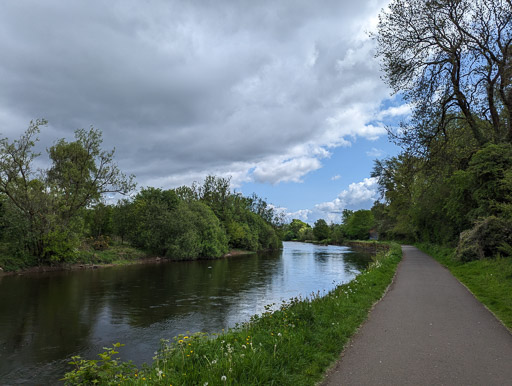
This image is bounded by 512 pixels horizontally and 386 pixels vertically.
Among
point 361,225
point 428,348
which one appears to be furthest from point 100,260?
point 361,225

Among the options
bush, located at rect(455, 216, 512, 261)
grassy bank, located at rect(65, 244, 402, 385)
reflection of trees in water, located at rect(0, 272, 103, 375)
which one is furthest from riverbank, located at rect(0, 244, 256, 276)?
bush, located at rect(455, 216, 512, 261)

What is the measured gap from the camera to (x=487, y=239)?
1798 centimetres

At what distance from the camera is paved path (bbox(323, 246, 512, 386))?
4.92 metres

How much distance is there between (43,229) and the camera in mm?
31266

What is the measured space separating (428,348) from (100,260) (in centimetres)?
3653

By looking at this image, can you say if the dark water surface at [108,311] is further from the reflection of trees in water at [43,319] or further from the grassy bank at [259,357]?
the grassy bank at [259,357]

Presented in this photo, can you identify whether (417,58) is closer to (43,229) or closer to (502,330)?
(502,330)

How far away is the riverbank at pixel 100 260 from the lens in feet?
97.5

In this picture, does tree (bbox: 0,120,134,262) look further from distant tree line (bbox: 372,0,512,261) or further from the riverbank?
distant tree line (bbox: 372,0,512,261)

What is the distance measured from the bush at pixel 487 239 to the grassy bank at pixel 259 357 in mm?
12983

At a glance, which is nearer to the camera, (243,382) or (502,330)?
(243,382)

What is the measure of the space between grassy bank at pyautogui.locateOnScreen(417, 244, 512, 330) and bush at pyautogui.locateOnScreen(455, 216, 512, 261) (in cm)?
70

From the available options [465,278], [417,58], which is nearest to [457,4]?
[417,58]

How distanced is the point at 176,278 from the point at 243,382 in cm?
2416
